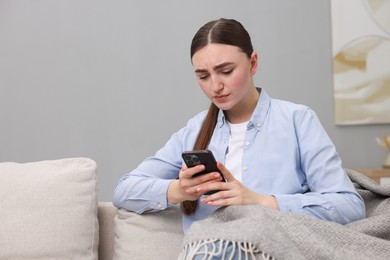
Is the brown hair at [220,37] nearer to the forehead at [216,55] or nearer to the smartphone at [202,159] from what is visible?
the forehead at [216,55]

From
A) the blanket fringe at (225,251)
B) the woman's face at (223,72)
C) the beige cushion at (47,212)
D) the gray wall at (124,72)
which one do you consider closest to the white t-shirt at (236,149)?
the woman's face at (223,72)

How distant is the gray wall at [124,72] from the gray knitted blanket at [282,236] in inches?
75.7

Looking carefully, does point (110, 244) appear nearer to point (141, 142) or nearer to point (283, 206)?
point (283, 206)

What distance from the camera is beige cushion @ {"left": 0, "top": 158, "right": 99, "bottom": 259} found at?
5.52 ft

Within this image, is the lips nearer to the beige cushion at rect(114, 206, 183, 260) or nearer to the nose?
the nose

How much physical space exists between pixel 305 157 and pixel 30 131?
7.19 feet

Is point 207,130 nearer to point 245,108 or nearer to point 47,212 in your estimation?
point 245,108

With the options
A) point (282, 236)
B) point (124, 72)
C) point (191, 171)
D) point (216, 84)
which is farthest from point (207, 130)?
point (124, 72)

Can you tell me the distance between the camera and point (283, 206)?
1.50m

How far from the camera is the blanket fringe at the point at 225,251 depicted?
1.15 meters

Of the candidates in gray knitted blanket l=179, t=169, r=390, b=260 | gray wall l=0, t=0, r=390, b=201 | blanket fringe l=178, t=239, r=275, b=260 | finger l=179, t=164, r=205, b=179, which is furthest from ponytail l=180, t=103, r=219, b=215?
gray wall l=0, t=0, r=390, b=201

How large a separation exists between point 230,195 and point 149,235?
0.39 metres

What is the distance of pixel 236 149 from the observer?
69.1 inches

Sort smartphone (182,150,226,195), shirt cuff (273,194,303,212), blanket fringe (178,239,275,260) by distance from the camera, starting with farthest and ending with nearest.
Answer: shirt cuff (273,194,303,212), smartphone (182,150,226,195), blanket fringe (178,239,275,260)
